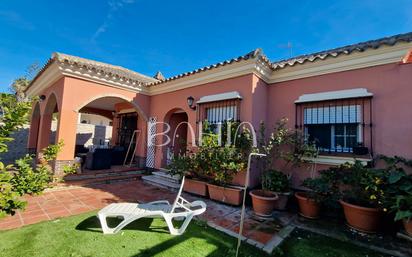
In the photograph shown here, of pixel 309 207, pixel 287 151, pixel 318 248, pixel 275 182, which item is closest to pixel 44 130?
pixel 275 182

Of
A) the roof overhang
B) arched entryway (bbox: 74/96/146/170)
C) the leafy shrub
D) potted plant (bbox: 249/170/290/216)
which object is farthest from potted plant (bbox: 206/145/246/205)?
the roof overhang

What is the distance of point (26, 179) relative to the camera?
8.77ft

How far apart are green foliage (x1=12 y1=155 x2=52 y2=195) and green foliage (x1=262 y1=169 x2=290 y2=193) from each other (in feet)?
18.6

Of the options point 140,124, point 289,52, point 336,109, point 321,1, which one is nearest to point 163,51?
point 140,124

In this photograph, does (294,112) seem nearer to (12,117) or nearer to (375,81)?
(375,81)

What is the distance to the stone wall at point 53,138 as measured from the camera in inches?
556

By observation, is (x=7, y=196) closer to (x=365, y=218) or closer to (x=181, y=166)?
(x=181, y=166)

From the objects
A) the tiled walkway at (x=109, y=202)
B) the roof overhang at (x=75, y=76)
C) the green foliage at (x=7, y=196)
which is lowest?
the tiled walkway at (x=109, y=202)

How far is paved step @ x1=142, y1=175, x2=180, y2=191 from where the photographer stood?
8392 mm

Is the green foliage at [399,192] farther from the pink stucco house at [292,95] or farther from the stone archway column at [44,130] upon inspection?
the stone archway column at [44,130]

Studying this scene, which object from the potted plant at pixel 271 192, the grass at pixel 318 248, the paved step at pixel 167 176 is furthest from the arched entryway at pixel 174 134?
the grass at pixel 318 248

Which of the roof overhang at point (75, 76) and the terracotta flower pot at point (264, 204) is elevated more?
the roof overhang at point (75, 76)

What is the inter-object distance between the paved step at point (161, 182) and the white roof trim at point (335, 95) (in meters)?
5.99

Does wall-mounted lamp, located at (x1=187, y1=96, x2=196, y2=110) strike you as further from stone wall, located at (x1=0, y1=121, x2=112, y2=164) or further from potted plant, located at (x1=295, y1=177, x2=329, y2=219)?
stone wall, located at (x1=0, y1=121, x2=112, y2=164)
